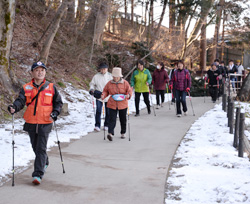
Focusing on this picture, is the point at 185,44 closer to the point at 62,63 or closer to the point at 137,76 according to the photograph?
the point at 62,63

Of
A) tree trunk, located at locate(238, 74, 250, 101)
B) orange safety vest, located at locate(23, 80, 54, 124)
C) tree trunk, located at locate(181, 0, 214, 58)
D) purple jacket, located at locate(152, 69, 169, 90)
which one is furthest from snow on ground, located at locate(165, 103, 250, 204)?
tree trunk, located at locate(181, 0, 214, 58)

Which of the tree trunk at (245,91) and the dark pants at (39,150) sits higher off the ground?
the tree trunk at (245,91)

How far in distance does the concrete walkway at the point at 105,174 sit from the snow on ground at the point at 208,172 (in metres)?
0.20

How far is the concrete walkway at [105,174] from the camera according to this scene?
15.8 ft

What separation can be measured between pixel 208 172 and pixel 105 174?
1.65m

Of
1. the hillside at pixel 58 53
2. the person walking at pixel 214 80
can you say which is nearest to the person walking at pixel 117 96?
the hillside at pixel 58 53

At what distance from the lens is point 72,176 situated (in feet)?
19.0

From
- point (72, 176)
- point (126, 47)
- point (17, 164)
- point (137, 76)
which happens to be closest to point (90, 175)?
point (72, 176)

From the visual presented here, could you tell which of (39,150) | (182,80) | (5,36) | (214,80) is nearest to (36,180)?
(39,150)

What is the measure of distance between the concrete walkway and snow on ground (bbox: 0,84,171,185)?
304mm

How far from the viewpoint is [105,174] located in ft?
19.3

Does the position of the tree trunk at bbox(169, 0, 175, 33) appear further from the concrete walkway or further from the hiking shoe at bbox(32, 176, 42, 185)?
the hiking shoe at bbox(32, 176, 42, 185)

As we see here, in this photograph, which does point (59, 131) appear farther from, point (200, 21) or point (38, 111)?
point (200, 21)

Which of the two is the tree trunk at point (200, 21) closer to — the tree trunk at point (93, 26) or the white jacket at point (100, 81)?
the tree trunk at point (93, 26)
